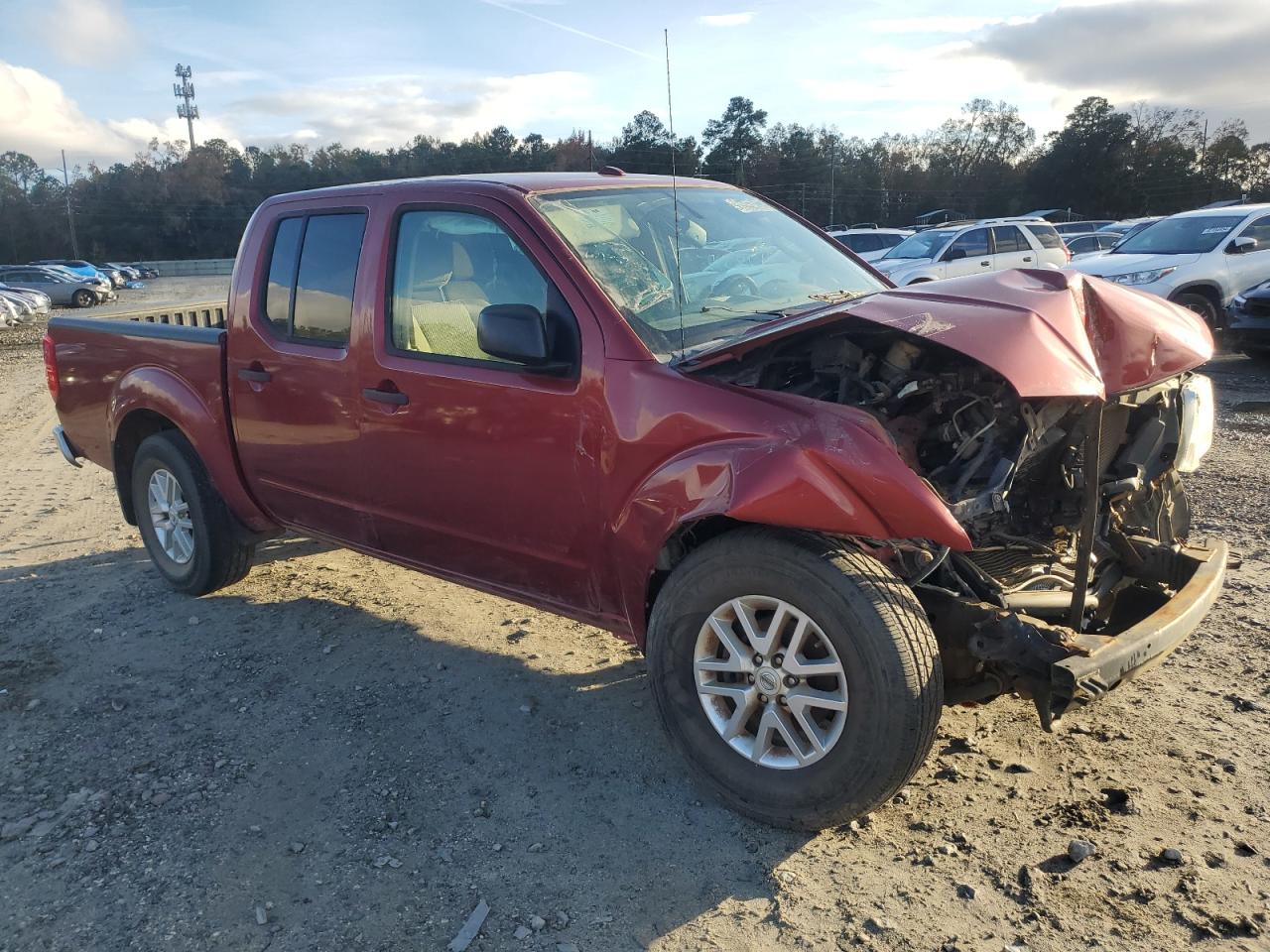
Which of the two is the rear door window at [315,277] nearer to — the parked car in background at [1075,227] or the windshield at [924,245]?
the windshield at [924,245]

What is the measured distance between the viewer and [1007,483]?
9.52ft

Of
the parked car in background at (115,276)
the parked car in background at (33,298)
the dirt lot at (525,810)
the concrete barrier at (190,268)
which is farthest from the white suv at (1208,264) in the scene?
the concrete barrier at (190,268)

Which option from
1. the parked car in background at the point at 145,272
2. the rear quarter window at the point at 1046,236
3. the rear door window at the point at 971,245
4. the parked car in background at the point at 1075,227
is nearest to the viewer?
the rear door window at the point at 971,245

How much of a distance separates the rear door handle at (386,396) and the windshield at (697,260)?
943 mm

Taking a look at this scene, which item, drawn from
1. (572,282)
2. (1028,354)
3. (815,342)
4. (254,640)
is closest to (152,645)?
(254,640)

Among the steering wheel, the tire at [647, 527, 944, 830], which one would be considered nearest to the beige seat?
the steering wheel

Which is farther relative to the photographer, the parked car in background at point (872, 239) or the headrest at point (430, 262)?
the parked car in background at point (872, 239)

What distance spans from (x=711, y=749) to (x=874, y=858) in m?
0.59

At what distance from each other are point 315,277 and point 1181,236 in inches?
487

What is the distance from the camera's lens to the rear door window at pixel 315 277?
4070 mm

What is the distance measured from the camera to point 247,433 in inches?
182

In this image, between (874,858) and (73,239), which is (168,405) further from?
(73,239)

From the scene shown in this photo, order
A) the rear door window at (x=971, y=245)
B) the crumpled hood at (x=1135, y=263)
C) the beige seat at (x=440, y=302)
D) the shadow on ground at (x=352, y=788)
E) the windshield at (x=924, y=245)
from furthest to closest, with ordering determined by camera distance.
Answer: the windshield at (x=924, y=245) < the rear door window at (x=971, y=245) < the crumpled hood at (x=1135, y=263) < the beige seat at (x=440, y=302) < the shadow on ground at (x=352, y=788)

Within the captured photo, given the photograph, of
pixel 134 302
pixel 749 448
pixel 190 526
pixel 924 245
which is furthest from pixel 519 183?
pixel 134 302
